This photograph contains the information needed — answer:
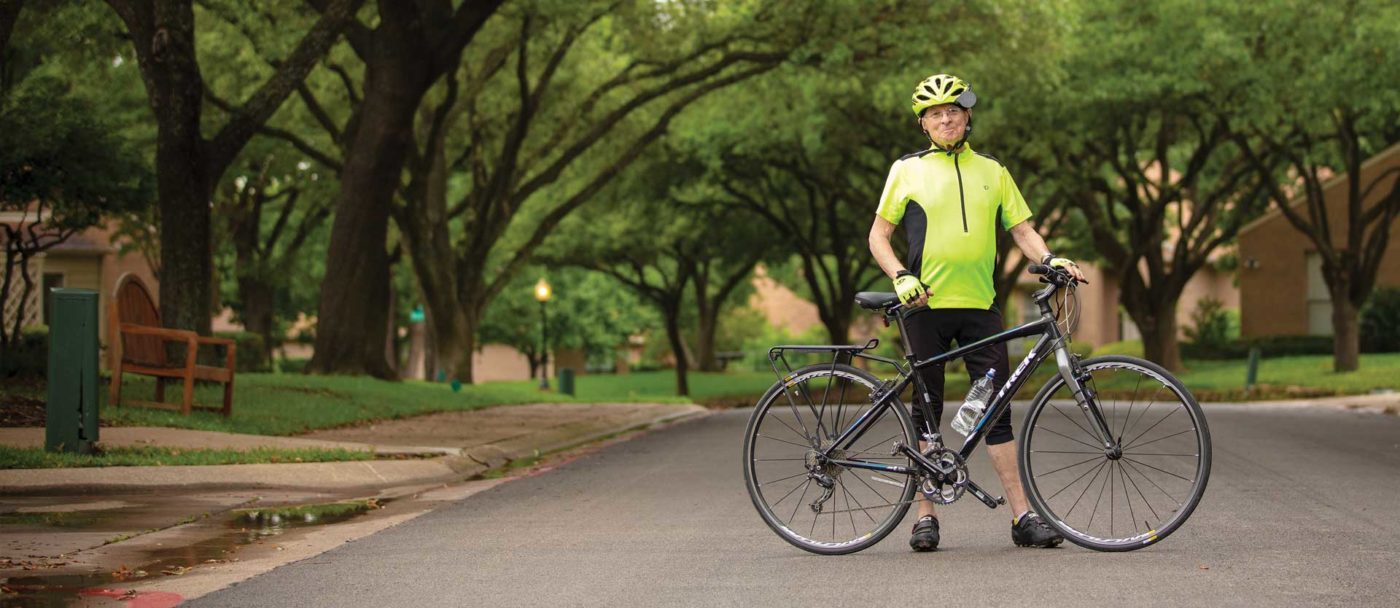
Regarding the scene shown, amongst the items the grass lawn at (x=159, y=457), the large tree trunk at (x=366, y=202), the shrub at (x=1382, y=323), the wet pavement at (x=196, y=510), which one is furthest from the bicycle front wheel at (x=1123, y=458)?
the shrub at (x=1382, y=323)

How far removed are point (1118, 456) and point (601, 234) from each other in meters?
40.0

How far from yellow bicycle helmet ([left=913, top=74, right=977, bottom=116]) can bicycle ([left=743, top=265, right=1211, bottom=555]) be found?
82 centimetres

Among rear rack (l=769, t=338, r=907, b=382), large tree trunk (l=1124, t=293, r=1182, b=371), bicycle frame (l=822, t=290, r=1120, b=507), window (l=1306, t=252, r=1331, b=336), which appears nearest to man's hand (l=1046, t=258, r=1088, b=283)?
bicycle frame (l=822, t=290, r=1120, b=507)

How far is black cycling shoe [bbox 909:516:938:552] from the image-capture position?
766cm

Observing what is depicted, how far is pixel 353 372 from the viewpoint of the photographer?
23.6m

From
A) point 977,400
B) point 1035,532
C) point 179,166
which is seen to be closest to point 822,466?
point 977,400

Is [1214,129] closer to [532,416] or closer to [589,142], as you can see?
[589,142]

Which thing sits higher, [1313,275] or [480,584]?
[1313,275]

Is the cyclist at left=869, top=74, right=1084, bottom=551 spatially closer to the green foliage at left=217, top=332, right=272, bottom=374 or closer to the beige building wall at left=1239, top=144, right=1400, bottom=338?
the green foliage at left=217, top=332, right=272, bottom=374

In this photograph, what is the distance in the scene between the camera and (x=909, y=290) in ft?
24.3

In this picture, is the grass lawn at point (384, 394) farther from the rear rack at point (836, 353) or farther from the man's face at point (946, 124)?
the man's face at point (946, 124)

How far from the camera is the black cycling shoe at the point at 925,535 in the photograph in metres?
7.66

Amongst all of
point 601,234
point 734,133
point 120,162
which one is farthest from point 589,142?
point 601,234

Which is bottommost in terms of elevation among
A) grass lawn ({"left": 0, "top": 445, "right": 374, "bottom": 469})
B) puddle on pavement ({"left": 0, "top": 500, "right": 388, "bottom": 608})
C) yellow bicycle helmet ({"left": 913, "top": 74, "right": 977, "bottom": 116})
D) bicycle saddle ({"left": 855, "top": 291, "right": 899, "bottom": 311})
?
puddle on pavement ({"left": 0, "top": 500, "right": 388, "bottom": 608})
